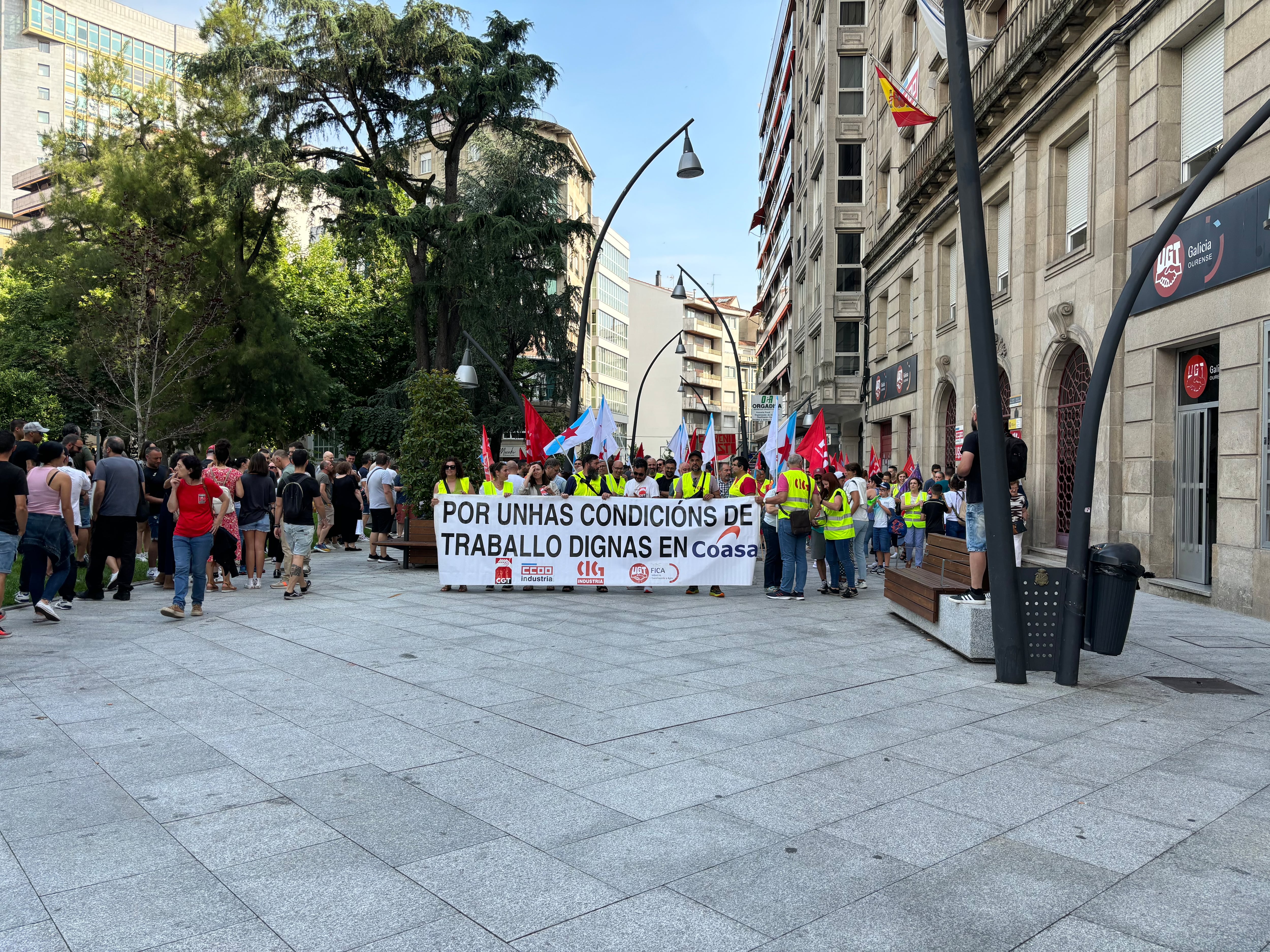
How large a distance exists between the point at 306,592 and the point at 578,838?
944 centimetres

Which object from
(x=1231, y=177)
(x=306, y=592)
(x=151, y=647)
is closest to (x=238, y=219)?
(x=306, y=592)

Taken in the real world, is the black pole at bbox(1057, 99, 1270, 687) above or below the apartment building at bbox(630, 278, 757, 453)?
below

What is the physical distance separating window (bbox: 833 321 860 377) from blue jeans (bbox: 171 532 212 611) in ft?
98.7

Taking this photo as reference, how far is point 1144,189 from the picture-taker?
14031 mm

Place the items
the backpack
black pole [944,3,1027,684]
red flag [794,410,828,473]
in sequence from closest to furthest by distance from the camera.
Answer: black pole [944,3,1027,684], the backpack, red flag [794,410,828,473]

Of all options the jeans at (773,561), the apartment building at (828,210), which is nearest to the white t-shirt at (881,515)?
the jeans at (773,561)

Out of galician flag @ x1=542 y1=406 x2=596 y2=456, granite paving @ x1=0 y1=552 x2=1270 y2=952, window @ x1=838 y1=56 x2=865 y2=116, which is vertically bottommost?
granite paving @ x1=0 y1=552 x2=1270 y2=952

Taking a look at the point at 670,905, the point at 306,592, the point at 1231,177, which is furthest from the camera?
the point at 306,592

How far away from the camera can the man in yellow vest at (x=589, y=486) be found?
13.2m

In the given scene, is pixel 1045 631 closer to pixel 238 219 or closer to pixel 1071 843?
pixel 1071 843

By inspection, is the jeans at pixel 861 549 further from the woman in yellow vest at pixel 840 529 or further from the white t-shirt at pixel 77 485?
the white t-shirt at pixel 77 485

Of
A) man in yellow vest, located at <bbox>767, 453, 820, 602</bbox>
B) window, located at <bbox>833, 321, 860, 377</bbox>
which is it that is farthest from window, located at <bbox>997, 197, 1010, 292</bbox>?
window, located at <bbox>833, 321, 860, 377</bbox>

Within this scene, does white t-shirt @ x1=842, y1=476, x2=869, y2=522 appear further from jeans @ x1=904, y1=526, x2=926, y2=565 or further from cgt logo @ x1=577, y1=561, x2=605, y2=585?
cgt logo @ x1=577, y1=561, x2=605, y2=585

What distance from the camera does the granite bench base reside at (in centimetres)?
801
